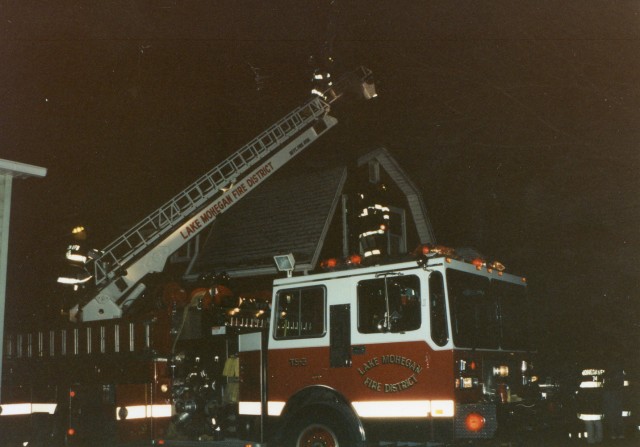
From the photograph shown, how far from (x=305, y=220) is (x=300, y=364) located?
8.93m

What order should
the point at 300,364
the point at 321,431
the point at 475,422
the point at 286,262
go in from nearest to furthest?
the point at 475,422
the point at 321,431
the point at 300,364
the point at 286,262

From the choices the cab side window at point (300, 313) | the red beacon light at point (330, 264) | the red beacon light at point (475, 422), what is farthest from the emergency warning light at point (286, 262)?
the red beacon light at point (475, 422)

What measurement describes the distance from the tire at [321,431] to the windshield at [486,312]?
1.39 m

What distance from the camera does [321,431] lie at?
6777 mm

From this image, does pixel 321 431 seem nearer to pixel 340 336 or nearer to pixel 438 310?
pixel 340 336

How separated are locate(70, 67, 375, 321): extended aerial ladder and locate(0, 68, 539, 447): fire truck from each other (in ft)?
6.72

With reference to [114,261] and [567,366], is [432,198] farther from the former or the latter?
[567,366]

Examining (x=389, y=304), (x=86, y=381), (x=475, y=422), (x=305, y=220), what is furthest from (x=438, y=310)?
(x=305, y=220)

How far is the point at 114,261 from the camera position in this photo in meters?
12.2

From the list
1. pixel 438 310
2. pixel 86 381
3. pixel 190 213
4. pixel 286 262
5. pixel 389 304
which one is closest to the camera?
pixel 438 310

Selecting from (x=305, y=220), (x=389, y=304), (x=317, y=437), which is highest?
(x=305, y=220)

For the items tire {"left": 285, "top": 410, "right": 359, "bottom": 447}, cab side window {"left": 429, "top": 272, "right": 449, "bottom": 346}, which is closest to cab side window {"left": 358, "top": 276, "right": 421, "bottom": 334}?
cab side window {"left": 429, "top": 272, "right": 449, "bottom": 346}

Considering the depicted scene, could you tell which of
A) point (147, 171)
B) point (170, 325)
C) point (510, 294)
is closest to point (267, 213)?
point (147, 171)

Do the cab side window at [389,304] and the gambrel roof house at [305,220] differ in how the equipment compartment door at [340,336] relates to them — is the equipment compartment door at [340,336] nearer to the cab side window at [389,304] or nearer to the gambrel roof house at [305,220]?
the cab side window at [389,304]
